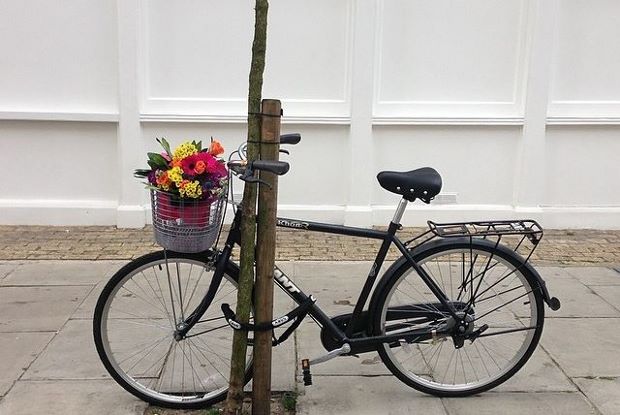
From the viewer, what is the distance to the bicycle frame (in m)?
3.27

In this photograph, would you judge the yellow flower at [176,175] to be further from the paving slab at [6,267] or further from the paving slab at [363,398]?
the paving slab at [6,267]

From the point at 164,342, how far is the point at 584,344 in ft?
9.04

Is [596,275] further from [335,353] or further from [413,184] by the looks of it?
[335,353]

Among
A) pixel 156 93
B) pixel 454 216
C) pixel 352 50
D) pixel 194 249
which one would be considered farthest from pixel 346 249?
pixel 194 249

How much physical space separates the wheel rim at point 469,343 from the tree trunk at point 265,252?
654 millimetres

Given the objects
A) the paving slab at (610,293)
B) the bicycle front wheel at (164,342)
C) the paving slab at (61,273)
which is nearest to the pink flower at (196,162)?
the bicycle front wheel at (164,342)

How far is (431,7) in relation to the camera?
22.4 feet

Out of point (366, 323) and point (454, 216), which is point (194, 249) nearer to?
point (366, 323)

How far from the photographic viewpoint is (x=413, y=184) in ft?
11.1

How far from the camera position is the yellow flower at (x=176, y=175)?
303 centimetres

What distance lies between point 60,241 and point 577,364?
4.80 meters

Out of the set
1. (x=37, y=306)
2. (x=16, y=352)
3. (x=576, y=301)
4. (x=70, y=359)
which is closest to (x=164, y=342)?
Answer: (x=70, y=359)

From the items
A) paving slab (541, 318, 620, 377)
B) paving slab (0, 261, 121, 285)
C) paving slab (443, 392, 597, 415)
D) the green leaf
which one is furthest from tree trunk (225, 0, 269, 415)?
paving slab (0, 261, 121, 285)

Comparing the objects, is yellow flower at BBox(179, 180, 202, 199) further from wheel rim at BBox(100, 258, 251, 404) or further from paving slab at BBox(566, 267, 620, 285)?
paving slab at BBox(566, 267, 620, 285)
